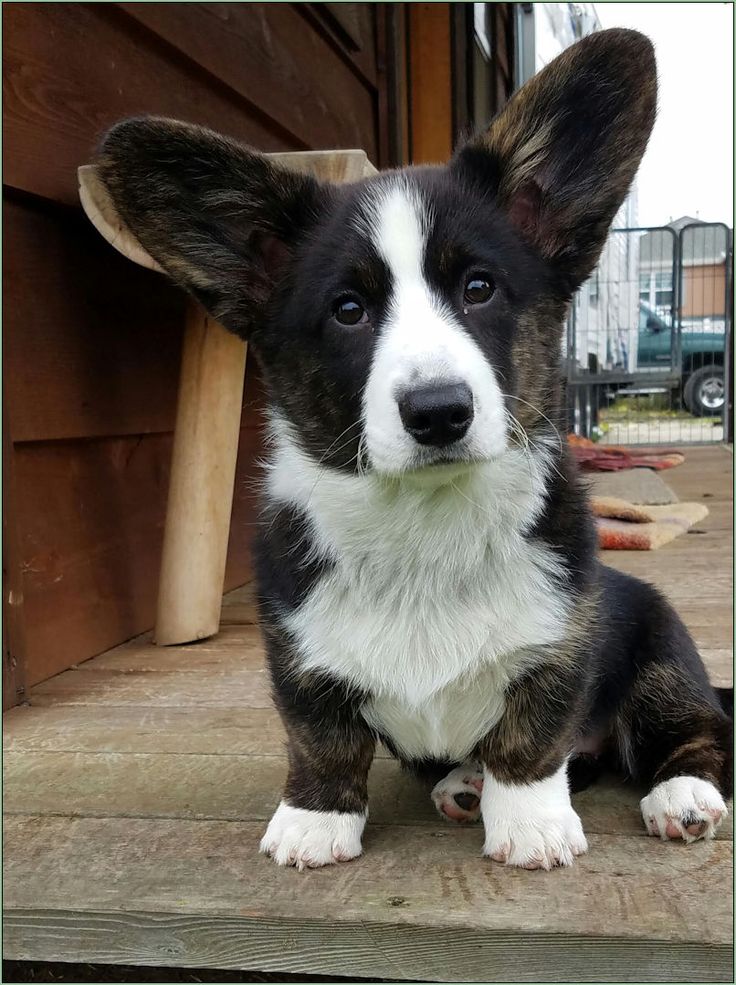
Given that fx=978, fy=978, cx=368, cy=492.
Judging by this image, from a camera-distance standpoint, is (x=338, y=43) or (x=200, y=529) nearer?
(x=200, y=529)

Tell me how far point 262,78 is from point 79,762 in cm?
290

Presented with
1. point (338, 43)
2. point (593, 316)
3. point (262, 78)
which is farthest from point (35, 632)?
point (593, 316)

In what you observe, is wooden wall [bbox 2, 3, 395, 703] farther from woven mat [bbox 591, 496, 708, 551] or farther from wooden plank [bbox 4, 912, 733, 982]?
woven mat [bbox 591, 496, 708, 551]

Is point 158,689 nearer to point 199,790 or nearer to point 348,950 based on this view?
point 199,790

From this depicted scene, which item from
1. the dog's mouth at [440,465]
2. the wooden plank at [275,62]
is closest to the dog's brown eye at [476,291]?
the dog's mouth at [440,465]

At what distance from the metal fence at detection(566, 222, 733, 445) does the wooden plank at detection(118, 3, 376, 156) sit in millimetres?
5046

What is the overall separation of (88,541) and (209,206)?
1.39 metres

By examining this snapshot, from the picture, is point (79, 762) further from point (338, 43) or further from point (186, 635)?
point (338, 43)

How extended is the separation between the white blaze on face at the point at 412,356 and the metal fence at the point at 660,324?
328 inches

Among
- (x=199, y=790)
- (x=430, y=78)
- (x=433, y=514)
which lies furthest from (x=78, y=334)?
(x=430, y=78)

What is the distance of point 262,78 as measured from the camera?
12.8ft

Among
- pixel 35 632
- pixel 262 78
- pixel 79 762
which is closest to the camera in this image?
pixel 79 762

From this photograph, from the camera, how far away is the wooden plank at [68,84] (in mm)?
2387

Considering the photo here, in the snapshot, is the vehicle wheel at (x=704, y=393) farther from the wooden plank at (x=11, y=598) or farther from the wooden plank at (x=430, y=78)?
the wooden plank at (x=11, y=598)
